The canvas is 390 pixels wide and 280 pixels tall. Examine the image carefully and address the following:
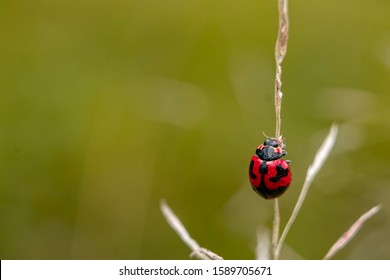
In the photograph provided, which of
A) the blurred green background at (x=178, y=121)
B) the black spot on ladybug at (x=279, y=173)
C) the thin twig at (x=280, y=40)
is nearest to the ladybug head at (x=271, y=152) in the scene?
the black spot on ladybug at (x=279, y=173)

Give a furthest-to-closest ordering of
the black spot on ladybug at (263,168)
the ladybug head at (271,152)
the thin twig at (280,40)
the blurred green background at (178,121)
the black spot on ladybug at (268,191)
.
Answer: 1. the blurred green background at (178,121)
2. the ladybug head at (271,152)
3. the black spot on ladybug at (263,168)
4. the black spot on ladybug at (268,191)
5. the thin twig at (280,40)

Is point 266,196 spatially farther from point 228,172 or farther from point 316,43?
point 316,43

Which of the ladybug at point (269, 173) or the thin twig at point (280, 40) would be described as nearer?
the thin twig at point (280, 40)

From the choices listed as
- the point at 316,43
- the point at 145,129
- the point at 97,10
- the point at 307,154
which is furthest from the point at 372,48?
the point at 97,10

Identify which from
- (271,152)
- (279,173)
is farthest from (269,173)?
(271,152)

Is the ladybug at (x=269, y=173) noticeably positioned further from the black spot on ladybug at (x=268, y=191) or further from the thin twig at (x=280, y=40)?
the thin twig at (x=280, y=40)
